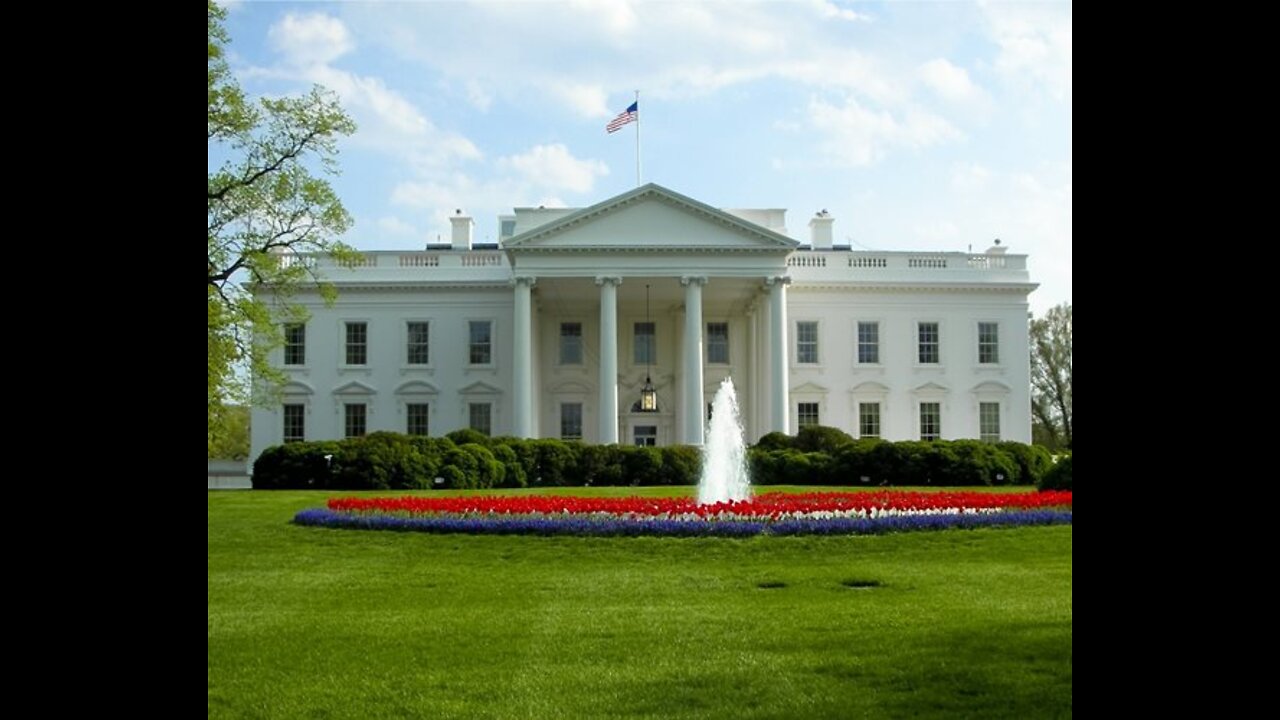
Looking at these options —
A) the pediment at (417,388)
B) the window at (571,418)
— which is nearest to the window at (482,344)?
the pediment at (417,388)

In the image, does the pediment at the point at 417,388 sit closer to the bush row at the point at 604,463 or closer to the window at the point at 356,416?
the window at the point at 356,416

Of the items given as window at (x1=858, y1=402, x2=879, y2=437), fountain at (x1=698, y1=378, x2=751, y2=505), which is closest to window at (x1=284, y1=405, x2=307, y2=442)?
window at (x1=858, y1=402, x2=879, y2=437)

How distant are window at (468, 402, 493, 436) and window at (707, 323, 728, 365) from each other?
357 inches

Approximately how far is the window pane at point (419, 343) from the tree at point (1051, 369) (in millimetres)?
32126

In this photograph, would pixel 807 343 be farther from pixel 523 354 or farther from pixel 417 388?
pixel 417 388

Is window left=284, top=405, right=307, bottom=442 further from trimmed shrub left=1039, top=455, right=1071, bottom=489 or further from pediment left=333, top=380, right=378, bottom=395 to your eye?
trimmed shrub left=1039, top=455, right=1071, bottom=489

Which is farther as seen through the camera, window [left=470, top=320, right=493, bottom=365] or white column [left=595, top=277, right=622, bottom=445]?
window [left=470, top=320, right=493, bottom=365]

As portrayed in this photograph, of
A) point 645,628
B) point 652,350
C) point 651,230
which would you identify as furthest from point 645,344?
point 645,628

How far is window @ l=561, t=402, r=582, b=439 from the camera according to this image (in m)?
47.5
